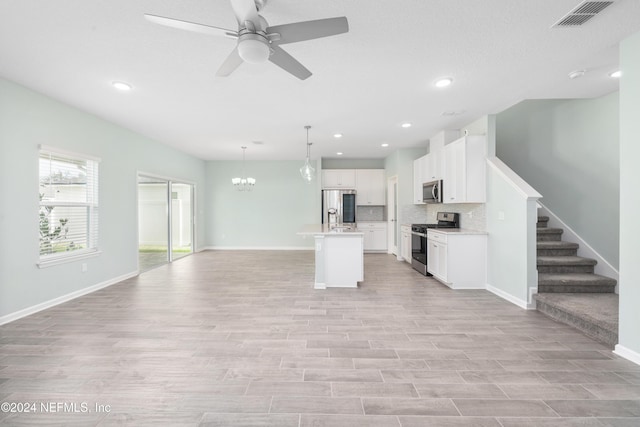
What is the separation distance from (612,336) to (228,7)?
4192 millimetres

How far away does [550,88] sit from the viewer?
3.38m

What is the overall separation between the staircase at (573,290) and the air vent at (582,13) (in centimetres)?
262

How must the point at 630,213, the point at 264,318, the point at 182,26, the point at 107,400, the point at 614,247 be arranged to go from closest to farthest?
the point at 182,26 < the point at 107,400 < the point at 630,213 < the point at 264,318 < the point at 614,247

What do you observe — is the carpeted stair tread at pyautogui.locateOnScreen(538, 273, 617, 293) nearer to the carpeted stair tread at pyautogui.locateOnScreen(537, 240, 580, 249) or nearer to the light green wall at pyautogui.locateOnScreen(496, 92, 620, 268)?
the light green wall at pyautogui.locateOnScreen(496, 92, 620, 268)

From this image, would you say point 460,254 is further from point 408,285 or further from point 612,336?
point 612,336

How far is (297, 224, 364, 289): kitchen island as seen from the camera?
439cm

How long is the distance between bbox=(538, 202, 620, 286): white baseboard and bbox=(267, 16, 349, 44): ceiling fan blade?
4.47 m

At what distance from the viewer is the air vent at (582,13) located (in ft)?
6.40

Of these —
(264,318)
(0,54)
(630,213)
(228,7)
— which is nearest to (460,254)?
(630,213)

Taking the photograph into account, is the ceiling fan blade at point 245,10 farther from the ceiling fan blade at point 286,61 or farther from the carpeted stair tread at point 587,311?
the carpeted stair tread at point 587,311

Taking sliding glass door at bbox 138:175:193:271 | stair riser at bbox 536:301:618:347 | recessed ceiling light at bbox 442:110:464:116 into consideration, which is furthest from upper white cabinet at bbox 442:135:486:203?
sliding glass door at bbox 138:175:193:271

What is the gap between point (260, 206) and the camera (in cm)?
845

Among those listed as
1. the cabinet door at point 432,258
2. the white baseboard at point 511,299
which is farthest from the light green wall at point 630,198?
the cabinet door at point 432,258

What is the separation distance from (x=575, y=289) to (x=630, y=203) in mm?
1782
